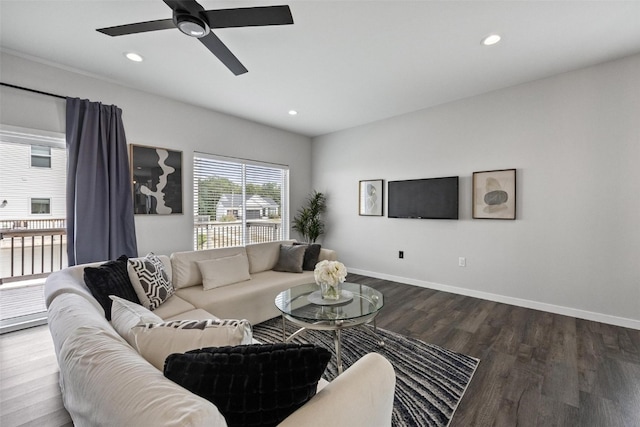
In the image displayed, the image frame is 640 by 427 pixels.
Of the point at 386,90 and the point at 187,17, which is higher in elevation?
the point at 386,90

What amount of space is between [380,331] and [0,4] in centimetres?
411

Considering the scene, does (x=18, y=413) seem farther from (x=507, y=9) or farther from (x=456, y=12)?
(x=507, y=9)

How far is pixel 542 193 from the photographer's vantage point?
3.21 meters

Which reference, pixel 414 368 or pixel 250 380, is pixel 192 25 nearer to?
pixel 250 380

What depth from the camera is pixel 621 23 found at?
88.0 inches

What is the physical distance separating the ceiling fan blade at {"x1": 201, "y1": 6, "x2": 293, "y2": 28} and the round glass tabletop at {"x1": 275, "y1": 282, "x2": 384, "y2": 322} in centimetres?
199

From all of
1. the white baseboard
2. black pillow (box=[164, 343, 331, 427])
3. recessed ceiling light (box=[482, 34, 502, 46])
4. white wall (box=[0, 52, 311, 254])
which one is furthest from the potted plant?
black pillow (box=[164, 343, 331, 427])

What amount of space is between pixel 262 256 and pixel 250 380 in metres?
2.69

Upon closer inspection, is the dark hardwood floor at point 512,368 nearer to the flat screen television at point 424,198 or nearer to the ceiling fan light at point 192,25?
the flat screen television at point 424,198

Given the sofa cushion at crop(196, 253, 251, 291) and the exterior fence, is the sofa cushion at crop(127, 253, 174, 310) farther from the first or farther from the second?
the exterior fence

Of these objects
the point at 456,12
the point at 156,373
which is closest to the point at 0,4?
the point at 156,373

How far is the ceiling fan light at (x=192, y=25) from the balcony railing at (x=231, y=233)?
2.82 m

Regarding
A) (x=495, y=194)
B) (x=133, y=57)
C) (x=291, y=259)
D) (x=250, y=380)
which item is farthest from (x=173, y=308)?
(x=495, y=194)

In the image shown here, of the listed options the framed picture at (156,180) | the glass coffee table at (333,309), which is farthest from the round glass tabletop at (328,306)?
the framed picture at (156,180)
